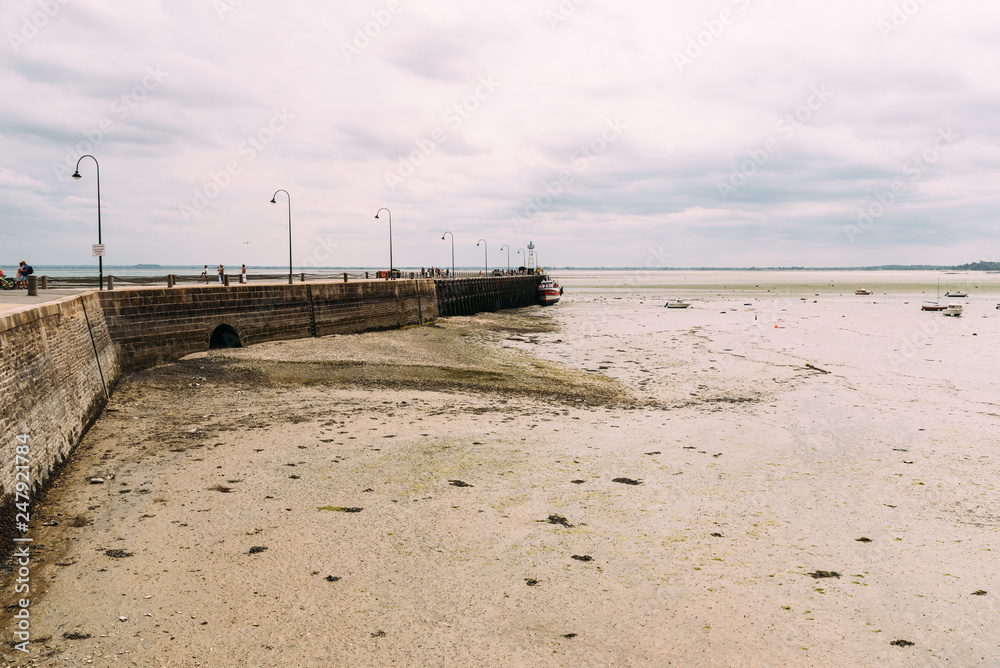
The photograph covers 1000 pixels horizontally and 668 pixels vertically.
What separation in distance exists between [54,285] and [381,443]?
27931mm

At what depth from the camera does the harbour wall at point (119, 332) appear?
10.7 meters

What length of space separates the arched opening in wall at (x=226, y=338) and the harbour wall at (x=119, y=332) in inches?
1.7

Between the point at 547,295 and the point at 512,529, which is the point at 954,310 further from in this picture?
the point at 512,529

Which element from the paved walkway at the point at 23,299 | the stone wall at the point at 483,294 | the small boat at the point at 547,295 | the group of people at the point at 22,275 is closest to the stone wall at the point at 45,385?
the paved walkway at the point at 23,299

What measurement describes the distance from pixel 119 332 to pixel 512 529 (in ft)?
57.8

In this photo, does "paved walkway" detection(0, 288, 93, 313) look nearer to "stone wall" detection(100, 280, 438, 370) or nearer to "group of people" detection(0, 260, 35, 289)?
"stone wall" detection(100, 280, 438, 370)

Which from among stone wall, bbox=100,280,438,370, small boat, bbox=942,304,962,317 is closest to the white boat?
small boat, bbox=942,304,962,317

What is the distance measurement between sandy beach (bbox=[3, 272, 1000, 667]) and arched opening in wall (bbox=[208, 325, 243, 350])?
562 centimetres

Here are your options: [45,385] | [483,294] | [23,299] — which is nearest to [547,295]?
[483,294]

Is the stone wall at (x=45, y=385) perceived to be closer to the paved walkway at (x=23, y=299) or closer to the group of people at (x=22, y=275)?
the paved walkway at (x=23, y=299)

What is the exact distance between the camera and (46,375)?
12352 millimetres

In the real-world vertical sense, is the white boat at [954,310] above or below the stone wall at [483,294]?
below

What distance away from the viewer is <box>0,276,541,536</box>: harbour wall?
10.7 meters

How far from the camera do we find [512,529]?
10312 millimetres
